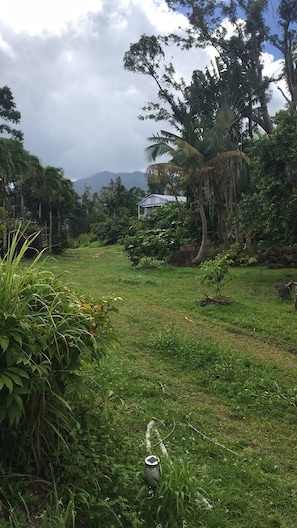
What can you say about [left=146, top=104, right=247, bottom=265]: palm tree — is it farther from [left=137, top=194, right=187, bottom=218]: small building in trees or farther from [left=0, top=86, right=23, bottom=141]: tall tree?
[left=137, top=194, right=187, bottom=218]: small building in trees

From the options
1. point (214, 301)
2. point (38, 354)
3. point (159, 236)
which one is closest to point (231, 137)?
point (159, 236)

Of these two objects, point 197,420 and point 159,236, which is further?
point 159,236

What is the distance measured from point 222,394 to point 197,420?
0.68 meters

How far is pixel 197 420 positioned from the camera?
3.26 m

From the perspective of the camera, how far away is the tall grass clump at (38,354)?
1.65 m

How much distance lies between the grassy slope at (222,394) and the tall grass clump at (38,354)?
430 mm

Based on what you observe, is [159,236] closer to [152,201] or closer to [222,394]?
[222,394]

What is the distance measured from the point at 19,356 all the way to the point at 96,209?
4270 centimetres

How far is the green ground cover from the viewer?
6.41 feet

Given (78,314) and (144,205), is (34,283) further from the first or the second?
(144,205)

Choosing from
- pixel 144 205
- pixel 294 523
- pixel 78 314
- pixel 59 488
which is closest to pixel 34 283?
pixel 78 314

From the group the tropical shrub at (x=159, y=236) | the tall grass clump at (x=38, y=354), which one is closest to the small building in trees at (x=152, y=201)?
the tropical shrub at (x=159, y=236)

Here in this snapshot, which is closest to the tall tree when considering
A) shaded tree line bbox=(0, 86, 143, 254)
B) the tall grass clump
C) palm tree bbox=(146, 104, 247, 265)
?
shaded tree line bbox=(0, 86, 143, 254)

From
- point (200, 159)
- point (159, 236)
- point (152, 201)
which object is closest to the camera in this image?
point (200, 159)
